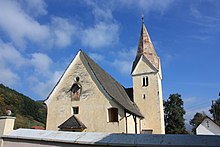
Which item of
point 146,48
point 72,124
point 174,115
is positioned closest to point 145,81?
point 146,48

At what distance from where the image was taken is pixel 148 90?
2516 centimetres

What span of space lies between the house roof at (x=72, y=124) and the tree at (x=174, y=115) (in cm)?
2322

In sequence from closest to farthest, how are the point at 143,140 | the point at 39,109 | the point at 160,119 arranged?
the point at 143,140, the point at 160,119, the point at 39,109

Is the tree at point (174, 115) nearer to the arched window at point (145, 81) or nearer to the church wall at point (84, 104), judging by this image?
the arched window at point (145, 81)

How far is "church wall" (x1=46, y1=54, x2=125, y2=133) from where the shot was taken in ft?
54.9

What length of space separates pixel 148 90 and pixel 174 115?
1641 cm

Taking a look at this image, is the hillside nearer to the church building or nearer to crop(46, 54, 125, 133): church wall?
crop(46, 54, 125, 133): church wall

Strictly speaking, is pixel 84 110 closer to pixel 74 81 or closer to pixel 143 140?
pixel 74 81

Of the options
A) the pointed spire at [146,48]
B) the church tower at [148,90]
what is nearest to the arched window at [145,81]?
the church tower at [148,90]


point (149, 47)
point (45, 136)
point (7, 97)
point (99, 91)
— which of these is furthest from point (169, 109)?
point (45, 136)

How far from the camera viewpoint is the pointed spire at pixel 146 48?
86.7 feet

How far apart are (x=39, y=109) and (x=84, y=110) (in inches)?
1364

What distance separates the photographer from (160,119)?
78.4 ft

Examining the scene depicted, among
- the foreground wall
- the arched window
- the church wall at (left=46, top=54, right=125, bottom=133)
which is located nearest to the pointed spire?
the arched window
